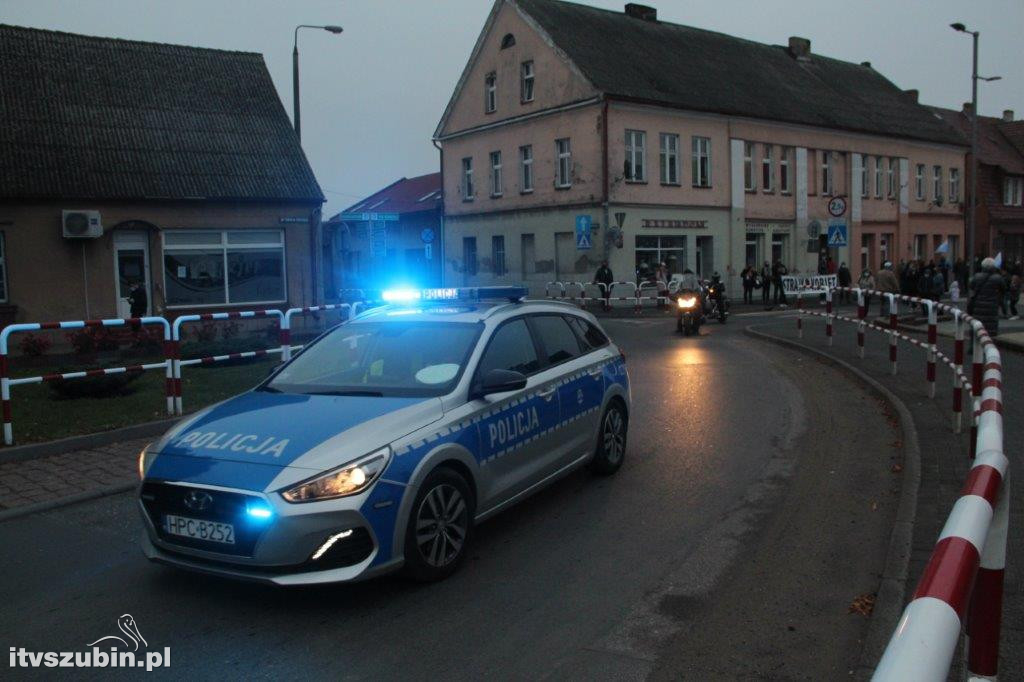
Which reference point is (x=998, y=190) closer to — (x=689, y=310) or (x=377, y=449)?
(x=689, y=310)

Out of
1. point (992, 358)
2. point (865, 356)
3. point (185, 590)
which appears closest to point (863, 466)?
point (992, 358)

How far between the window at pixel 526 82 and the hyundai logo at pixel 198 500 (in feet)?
116

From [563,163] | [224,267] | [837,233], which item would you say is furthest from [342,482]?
[563,163]

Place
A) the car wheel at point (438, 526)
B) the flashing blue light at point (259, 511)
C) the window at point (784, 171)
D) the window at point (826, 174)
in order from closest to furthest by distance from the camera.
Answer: the flashing blue light at point (259, 511) → the car wheel at point (438, 526) → the window at point (784, 171) → the window at point (826, 174)

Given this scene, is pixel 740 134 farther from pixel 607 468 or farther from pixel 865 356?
pixel 607 468

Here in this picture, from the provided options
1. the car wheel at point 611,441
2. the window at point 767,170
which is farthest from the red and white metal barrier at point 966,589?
the window at point 767,170

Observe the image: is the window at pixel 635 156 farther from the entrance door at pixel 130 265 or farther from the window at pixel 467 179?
the entrance door at pixel 130 265

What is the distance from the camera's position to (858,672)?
13.4ft

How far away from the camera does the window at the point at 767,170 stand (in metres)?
41.3

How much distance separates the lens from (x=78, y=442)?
30.3ft

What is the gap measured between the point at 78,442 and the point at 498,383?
17.9 feet

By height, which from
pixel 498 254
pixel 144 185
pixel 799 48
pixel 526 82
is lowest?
pixel 498 254

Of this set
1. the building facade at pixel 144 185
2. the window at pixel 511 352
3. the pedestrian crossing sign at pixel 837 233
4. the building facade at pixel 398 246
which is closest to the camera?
the window at pixel 511 352

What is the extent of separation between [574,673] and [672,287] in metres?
29.7
